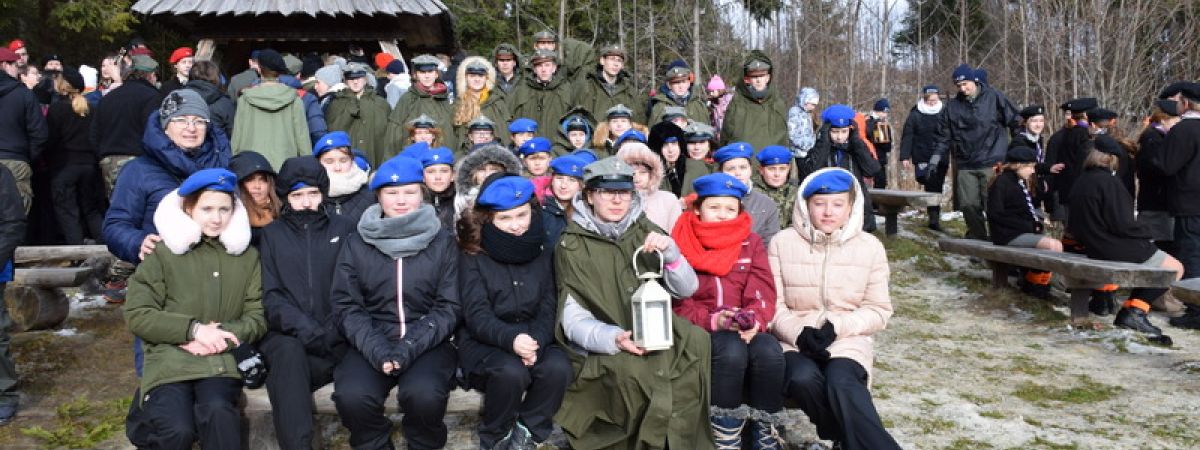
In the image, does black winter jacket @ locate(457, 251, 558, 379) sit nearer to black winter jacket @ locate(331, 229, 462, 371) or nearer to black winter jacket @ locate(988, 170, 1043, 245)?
black winter jacket @ locate(331, 229, 462, 371)

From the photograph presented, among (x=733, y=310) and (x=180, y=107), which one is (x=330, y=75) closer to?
(x=180, y=107)

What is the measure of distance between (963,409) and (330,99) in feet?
20.0

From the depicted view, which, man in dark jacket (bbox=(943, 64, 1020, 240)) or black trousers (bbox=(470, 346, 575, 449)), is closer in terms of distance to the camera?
black trousers (bbox=(470, 346, 575, 449))

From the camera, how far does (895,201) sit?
34.4 ft

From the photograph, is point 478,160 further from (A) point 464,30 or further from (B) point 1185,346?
(A) point 464,30

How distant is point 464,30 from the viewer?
21.1 m

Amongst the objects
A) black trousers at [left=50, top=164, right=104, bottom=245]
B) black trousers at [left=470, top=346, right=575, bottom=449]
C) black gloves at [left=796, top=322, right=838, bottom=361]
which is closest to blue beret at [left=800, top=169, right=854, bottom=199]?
black gloves at [left=796, top=322, right=838, bottom=361]

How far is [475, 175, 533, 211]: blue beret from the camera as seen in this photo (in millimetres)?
4184

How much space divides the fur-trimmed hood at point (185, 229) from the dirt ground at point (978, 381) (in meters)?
1.39

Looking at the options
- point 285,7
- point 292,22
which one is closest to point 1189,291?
point 285,7

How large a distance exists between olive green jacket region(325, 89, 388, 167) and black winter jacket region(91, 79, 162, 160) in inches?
61.6

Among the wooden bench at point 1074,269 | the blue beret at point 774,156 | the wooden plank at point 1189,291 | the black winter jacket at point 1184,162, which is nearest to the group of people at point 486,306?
the blue beret at point 774,156

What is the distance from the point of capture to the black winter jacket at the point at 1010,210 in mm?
8172

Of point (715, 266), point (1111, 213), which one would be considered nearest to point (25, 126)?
point (715, 266)
